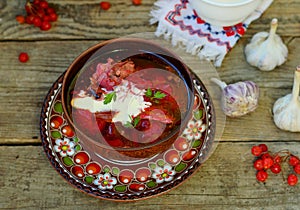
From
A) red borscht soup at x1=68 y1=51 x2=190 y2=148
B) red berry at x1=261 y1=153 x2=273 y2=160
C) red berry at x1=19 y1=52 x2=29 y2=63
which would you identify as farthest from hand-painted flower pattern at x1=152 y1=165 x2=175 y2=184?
red berry at x1=19 y1=52 x2=29 y2=63

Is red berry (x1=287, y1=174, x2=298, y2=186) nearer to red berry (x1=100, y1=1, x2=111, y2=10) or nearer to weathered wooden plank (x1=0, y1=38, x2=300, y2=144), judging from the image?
weathered wooden plank (x1=0, y1=38, x2=300, y2=144)

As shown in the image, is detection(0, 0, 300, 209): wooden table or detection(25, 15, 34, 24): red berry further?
detection(25, 15, 34, 24): red berry

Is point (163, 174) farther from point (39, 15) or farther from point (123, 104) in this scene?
point (39, 15)

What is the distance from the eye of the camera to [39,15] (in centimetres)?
134

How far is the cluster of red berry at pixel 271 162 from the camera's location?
1186 mm

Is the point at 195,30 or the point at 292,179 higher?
the point at 195,30

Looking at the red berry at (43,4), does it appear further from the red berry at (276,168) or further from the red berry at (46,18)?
the red berry at (276,168)

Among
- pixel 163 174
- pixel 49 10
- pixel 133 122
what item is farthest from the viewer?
pixel 49 10

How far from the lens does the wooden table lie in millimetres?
1178

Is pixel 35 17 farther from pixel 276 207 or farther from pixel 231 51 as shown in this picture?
pixel 276 207

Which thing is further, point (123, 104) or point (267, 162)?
point (267, 162)

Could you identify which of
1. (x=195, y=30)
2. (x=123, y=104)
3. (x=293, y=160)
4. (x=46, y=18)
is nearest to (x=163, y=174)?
(x=123, y=104)

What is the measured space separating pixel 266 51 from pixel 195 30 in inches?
7.6

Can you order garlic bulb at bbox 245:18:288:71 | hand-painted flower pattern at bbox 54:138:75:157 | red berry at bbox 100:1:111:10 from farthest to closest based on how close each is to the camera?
1. red berry at bbox 100:1:111:10
2. garlic bulb at bbox 245:18:288:71
3. hand-painted flower pattern at bbox 54:138:75:157
